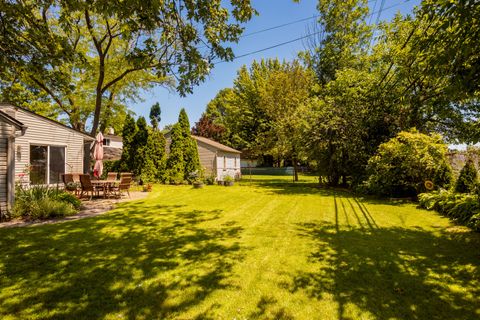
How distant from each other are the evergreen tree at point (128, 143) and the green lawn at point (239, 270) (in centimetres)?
1326

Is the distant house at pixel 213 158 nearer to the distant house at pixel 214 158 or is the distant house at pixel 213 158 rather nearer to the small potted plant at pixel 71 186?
the distant house at pixel 214 158

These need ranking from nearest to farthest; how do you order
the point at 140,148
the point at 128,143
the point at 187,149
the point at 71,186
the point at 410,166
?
the point at 410,166 < the point at 71,186 < the point at 140,148 < the point at 128,143 < the point at 187,149

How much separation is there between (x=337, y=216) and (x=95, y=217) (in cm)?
774

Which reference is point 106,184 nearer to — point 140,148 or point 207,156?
point 140,148

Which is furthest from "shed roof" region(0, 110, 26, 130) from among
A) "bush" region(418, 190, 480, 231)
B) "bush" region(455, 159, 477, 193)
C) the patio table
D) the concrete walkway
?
"bush" region(455, 159, 477, 193)

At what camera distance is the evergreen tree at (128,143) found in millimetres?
20250

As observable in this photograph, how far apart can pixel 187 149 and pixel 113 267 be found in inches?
662

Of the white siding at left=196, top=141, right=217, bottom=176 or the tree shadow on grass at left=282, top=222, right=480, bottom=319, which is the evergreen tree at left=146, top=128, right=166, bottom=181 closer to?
the white siding at left=196, top=141, right=217, bottom=176

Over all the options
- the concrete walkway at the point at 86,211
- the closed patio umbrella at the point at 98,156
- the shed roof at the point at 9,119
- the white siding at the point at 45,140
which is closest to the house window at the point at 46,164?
the white siding at the point at 45,140

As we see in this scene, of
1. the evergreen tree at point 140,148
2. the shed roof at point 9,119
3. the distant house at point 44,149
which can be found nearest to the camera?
the shed roof at point 9,119

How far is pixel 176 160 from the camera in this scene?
20562mm

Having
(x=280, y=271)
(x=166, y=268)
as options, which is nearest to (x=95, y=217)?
(x=166, y=268)

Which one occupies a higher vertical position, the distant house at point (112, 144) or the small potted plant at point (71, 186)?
the distant house at point (112, 144)

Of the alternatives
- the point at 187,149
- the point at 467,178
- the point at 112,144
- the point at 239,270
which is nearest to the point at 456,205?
the point at 467,178
